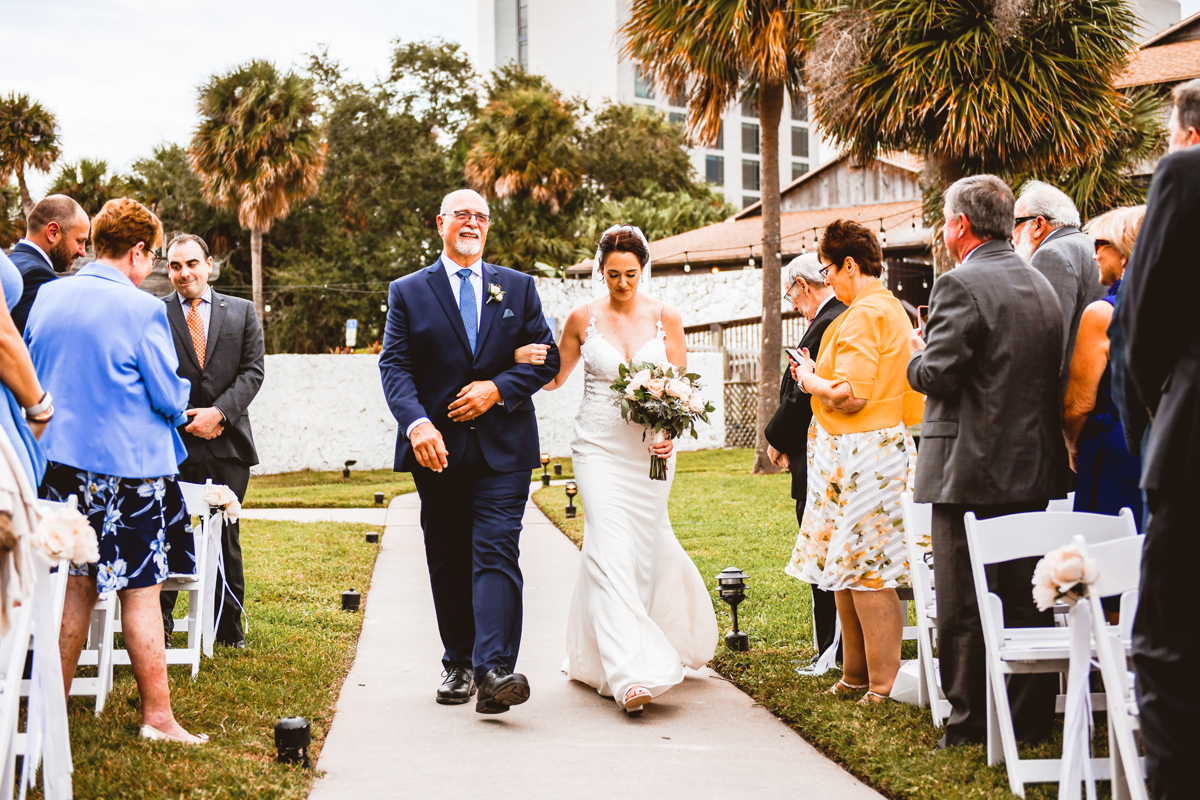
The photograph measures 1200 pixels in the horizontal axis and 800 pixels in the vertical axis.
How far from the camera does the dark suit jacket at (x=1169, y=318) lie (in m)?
2.74

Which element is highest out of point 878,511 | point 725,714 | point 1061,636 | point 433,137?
point 433,137

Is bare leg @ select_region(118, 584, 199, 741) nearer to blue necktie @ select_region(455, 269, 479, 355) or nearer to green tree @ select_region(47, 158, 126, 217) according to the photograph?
blue necktie @ select_region(455, 269, 479, 355)

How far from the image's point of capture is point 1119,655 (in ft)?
10.7

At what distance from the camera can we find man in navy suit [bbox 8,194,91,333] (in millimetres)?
5273

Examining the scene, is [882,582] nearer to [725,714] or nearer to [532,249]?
[725,714]

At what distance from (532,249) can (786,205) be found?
808 centimetres

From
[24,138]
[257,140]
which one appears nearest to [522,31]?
[24,138]

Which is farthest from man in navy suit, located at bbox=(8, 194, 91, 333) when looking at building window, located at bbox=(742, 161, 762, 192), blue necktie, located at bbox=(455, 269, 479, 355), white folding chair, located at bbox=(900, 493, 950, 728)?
building window, located at bbox=(742, 161, 762, 192)

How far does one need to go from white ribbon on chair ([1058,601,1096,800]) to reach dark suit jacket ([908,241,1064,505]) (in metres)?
0.82

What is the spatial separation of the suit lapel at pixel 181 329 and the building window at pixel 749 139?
257 feet

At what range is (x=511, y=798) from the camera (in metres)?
3.86

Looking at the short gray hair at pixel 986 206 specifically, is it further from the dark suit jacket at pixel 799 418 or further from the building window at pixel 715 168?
the building window at pixel 715 168

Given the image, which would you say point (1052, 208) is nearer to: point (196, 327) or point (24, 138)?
point (196, 327)

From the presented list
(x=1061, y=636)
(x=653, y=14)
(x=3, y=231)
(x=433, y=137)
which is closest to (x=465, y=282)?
(x=1061, y=636)
